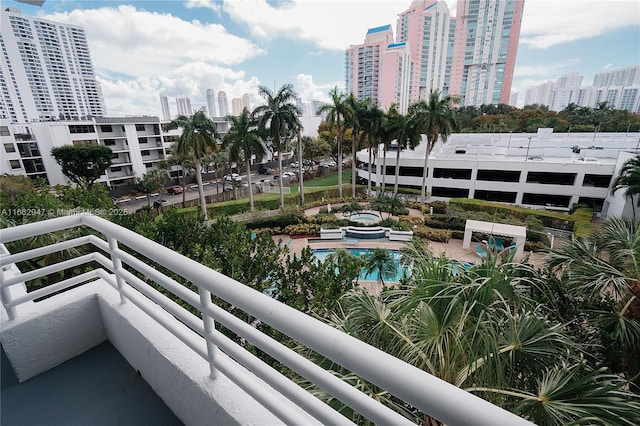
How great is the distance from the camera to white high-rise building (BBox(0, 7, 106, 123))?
134ft

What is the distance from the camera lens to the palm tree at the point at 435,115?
22.1 m

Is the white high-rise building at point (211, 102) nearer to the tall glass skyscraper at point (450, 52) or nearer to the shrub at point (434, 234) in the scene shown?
the tall glass skyscraper at point (450, 52)

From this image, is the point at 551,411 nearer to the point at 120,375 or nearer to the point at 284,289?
the point at 120,375

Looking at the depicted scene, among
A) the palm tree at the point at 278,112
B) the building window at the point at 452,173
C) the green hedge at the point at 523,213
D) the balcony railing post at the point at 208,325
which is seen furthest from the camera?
the building window at the point at 452,173

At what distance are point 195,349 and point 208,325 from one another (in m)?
0.24

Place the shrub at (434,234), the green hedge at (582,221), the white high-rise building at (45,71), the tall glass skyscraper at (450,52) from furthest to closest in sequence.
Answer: the tall glass skyscraper at (450,52) → the white high-rise building at (45,71) → the shrub at (434,234) → the green hedge at (582,221)

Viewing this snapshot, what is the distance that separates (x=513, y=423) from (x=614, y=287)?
162 inches

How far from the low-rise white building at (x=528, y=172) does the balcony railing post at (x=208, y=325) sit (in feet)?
81.1

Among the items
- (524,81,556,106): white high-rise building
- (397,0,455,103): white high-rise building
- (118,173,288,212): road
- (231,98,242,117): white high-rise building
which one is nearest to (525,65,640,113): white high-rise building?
(524,81,556,106): white high-rise building

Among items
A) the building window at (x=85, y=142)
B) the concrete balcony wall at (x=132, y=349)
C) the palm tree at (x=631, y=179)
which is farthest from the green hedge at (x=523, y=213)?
the building window at (x=85, y=142)

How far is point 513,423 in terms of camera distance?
53cm

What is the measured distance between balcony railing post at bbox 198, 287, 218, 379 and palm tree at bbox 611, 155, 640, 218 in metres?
22.2

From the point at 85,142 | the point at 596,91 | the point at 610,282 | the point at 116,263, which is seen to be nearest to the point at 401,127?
the point at 610,282

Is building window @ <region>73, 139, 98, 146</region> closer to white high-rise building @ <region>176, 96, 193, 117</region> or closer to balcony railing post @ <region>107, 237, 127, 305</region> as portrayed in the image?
balcony railing post @ <region>107, 237, 127, 305</region>
